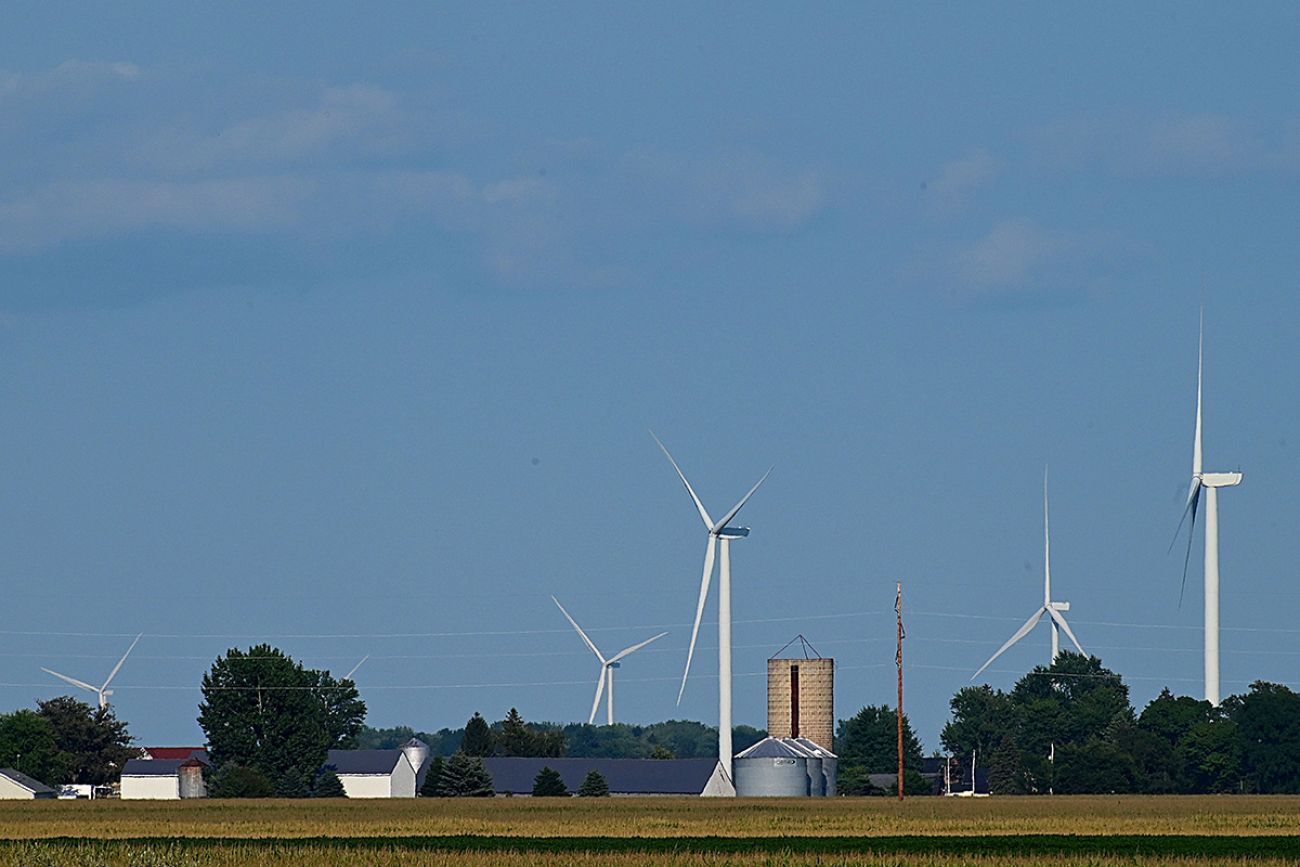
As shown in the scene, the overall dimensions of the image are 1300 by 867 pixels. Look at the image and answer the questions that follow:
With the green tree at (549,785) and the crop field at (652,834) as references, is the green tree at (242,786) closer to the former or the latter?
the green tree at (549,785)

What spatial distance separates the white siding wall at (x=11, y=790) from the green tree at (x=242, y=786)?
16.2 meters

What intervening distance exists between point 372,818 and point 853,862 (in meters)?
57.5

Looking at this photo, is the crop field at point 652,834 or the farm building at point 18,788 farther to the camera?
the farm building at point 18,788

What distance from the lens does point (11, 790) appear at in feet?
634

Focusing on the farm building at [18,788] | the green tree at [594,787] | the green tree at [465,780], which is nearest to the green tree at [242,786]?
the green tree at [465,780]

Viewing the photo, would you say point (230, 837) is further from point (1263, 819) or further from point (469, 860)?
point (1263, 819)

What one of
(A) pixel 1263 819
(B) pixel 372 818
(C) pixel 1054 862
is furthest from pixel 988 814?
(C) pixel 1054 862

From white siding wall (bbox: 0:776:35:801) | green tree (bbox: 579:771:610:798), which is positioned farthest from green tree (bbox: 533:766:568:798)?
white siding wall (bbox: 0:776:35:801)

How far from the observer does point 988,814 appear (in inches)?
4970

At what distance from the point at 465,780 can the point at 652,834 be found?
319ft

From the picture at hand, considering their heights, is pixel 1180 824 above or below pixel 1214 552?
below

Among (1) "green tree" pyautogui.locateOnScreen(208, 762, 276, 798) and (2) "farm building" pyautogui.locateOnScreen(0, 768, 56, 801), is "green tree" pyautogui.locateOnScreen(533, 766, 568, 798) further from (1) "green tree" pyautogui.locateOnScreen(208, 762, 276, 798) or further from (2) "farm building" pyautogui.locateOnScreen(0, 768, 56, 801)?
(2) "farm building" pyautogui.locateOnScreen(0, 768, 56, 801)

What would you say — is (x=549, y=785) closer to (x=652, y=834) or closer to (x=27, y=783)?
(x=27, y=783)

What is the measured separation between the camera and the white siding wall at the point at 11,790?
193 m
